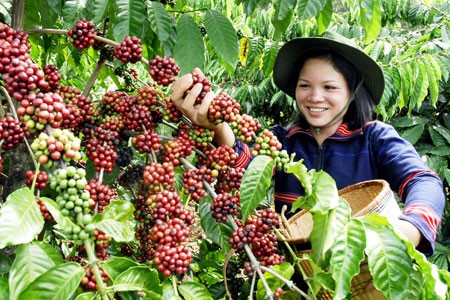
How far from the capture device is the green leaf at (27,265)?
76 cm

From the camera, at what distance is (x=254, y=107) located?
15.5 feet

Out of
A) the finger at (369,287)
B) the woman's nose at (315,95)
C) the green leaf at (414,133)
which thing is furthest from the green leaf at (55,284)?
the green leaf at (414,133)

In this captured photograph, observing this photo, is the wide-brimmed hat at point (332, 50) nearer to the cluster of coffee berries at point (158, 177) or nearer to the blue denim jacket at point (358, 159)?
the blue denim jacket at point (358, 159)

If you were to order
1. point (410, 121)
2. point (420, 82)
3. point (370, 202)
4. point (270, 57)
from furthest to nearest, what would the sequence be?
point (410, 121)
point (420, 82)
point (270, 57)
point (370, 202)

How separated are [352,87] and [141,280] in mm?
1456

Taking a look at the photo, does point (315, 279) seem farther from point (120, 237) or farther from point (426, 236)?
point (426, 236)

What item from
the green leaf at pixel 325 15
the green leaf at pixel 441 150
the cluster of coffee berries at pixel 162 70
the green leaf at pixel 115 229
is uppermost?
the green leaf at pixel 325 15

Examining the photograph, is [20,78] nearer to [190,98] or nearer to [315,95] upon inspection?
[190,98]

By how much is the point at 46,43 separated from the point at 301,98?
39.1 inches

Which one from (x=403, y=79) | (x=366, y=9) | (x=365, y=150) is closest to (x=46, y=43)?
(x=366, y=9)

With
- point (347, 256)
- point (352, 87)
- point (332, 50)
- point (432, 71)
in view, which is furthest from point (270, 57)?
point (347, 256)

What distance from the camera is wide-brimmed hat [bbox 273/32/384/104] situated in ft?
6.32

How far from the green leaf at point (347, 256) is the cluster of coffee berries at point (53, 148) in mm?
466

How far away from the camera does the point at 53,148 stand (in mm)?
767
